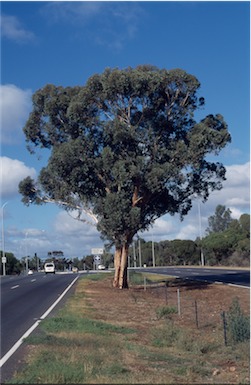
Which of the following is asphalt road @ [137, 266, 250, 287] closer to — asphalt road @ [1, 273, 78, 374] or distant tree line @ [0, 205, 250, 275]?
distant tree line @ [0, 205, 250, 275]

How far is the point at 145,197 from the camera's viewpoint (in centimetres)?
3184

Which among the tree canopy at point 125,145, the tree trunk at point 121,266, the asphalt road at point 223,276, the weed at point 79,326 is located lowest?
the asphalt road at point 223,276

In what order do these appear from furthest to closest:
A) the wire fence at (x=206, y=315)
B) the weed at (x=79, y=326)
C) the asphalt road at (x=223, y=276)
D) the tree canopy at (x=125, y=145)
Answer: the asphalt road at (x=223, y=276) < the tree canopy at (x=125, y=145) < the weed at (x=79, y=326) < the wire fence at (x=206, y=315)

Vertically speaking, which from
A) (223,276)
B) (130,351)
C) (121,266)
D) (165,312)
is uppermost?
(121,266)

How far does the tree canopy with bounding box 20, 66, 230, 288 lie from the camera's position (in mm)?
29953

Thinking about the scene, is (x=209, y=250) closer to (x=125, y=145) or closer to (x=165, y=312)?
(x=125, y=145)

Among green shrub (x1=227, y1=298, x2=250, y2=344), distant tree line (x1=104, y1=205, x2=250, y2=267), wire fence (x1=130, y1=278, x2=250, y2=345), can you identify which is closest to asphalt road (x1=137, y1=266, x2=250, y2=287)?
wire fence (x1=130, y1=278, x2=250, y2=345)

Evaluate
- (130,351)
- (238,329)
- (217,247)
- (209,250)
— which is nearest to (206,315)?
(238,329)

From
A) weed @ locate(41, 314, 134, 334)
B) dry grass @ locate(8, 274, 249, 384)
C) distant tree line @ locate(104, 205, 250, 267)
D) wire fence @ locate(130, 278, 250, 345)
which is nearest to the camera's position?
dry grass @ locate(8, 274, 249, 384)

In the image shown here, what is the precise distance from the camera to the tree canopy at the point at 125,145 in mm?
29953

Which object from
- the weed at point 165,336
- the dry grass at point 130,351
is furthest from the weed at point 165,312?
the weed at point 165,336

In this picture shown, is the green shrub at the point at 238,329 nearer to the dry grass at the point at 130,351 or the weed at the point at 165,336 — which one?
the dry grass at the point at 130,351

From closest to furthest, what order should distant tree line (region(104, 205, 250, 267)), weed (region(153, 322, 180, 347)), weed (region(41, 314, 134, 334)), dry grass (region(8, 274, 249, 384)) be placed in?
dry grass (region(8, 274, 249, 384)) < weed (region(153, 322, 180, 347)) < weed (region(41, 314, 134, 334)) < distant tree line (region(104, 205, 250, 267))

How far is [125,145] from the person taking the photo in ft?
101
